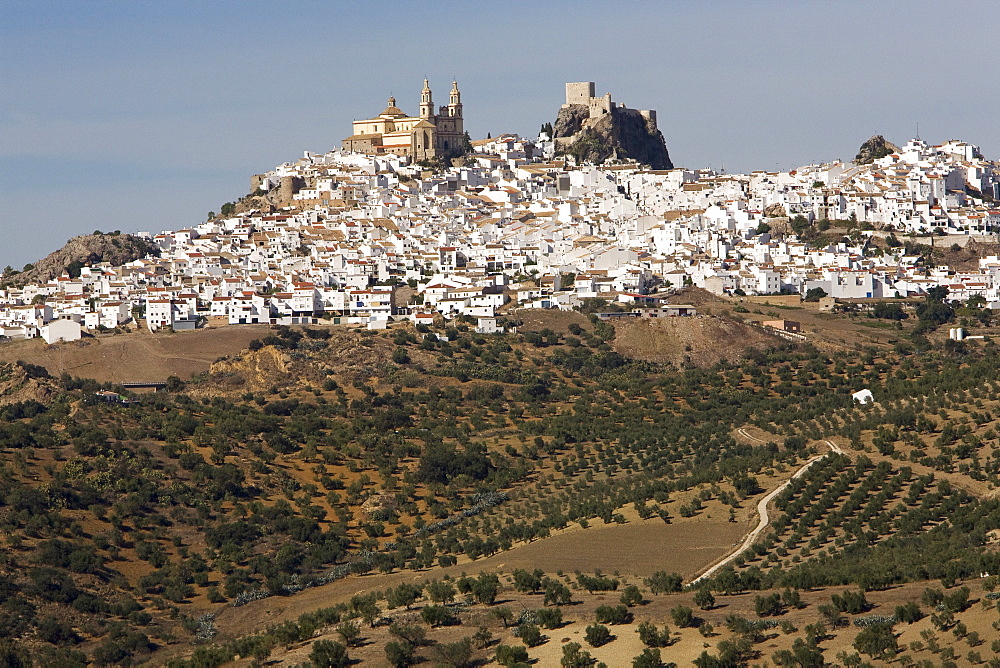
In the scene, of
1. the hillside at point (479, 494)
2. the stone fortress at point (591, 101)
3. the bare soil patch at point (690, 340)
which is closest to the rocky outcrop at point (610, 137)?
the stone fortress at point (591, 101)

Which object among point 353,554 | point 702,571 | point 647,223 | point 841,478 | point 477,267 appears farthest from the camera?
point 647,223

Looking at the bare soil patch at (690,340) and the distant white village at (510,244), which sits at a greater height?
the distant white village at (510,244)

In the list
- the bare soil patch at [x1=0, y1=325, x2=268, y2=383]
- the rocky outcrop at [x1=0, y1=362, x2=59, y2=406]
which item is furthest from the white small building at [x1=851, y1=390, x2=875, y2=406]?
the rocky outcrop at [x1=0, y1=362, x2=59, y2=406]

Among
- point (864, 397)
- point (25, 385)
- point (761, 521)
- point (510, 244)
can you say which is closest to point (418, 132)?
point (510, 244)

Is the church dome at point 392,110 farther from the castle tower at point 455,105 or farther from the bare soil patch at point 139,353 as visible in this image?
the bare soil patch at point 139,353

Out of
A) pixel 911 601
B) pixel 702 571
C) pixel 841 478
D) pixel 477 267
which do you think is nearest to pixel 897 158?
pixel 477 267

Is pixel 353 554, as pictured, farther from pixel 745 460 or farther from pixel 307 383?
pixel 307 383
